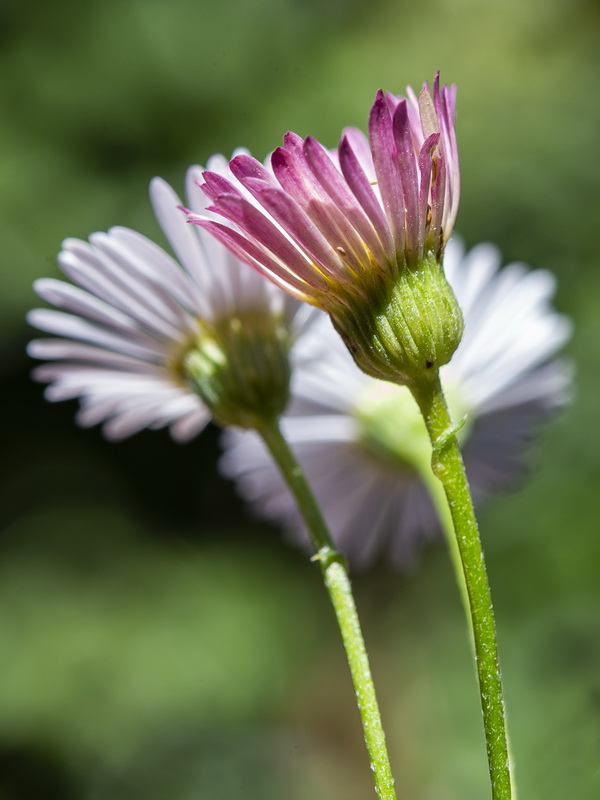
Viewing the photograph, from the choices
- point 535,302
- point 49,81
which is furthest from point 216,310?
point 49,81

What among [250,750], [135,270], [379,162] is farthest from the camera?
[250,750]

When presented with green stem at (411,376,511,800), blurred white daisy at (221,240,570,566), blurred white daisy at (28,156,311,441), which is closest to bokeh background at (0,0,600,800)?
blurred white daisy at (221,240,570,566)

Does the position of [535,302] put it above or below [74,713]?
above

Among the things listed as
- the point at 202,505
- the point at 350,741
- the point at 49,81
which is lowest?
the point at 350,741

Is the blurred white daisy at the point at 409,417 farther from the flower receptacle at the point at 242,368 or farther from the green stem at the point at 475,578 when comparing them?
the green stem at the point at 475,578

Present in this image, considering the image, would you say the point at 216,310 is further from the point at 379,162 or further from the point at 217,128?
the point at 217,128

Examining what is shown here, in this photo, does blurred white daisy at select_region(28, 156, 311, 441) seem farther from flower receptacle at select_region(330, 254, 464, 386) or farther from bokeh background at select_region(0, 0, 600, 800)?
bokeh background at select_region(0, 0, 600, 800)

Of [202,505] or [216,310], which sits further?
[202,505]
